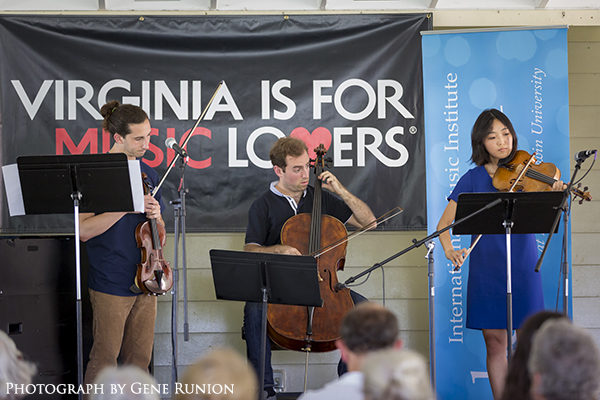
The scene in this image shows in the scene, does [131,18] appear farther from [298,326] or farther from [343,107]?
[298,326]

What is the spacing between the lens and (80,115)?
158 inches

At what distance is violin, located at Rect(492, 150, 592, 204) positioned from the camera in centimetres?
299

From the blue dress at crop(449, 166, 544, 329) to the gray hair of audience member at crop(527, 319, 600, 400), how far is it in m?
1.95

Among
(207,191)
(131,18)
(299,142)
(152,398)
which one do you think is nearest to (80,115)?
(131,18)

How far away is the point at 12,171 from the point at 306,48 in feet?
7.29

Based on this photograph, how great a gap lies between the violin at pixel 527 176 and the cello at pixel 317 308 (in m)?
0.89

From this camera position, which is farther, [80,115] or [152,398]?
[80,115]

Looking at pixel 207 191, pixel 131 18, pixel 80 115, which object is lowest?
pixel 207 191

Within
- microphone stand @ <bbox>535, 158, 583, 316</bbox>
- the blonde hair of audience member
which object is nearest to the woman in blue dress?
microphone stand @ <bbox>535, 158, 583, 316</bbox>

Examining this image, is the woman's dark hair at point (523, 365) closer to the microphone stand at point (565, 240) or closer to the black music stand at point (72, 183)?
the microphone stand at point (565, 240)

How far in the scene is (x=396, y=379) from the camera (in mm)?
1007

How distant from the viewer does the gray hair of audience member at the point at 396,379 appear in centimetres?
100

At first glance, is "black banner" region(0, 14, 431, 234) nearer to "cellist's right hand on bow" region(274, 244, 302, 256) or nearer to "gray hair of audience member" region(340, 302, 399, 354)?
"cellist's right hand on bow" region(274, 244, 302, 256)

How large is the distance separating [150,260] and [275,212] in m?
0.83
